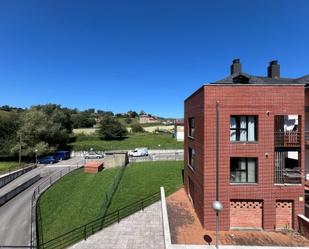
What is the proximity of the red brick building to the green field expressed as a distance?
7.71m

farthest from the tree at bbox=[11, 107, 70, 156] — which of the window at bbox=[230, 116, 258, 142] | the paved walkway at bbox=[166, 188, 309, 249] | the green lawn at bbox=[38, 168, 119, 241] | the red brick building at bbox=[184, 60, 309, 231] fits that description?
the window at bbox=[230, 116, 258, 142]

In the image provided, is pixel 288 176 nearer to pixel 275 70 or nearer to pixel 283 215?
pixel 283 215

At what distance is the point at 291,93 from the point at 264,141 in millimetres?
3050

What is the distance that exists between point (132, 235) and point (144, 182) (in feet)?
31.1

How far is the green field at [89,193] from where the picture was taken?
1797cm

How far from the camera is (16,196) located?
24.2m

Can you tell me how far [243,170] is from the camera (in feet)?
43.7

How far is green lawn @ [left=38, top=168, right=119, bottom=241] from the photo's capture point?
17.5 metres

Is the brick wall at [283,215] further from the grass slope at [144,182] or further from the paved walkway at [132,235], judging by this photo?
the grass slope at [144,182]

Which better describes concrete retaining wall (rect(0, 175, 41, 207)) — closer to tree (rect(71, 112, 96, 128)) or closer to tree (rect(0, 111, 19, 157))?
tree (rect(0, 111, 19, 157))

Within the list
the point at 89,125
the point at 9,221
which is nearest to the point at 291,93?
the point at 9,221

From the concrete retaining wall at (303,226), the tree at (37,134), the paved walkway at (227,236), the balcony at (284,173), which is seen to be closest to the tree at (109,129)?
the tree at (37,134)

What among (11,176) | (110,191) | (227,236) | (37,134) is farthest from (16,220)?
(37,134)

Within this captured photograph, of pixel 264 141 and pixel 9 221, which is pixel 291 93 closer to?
pixel 264 141
